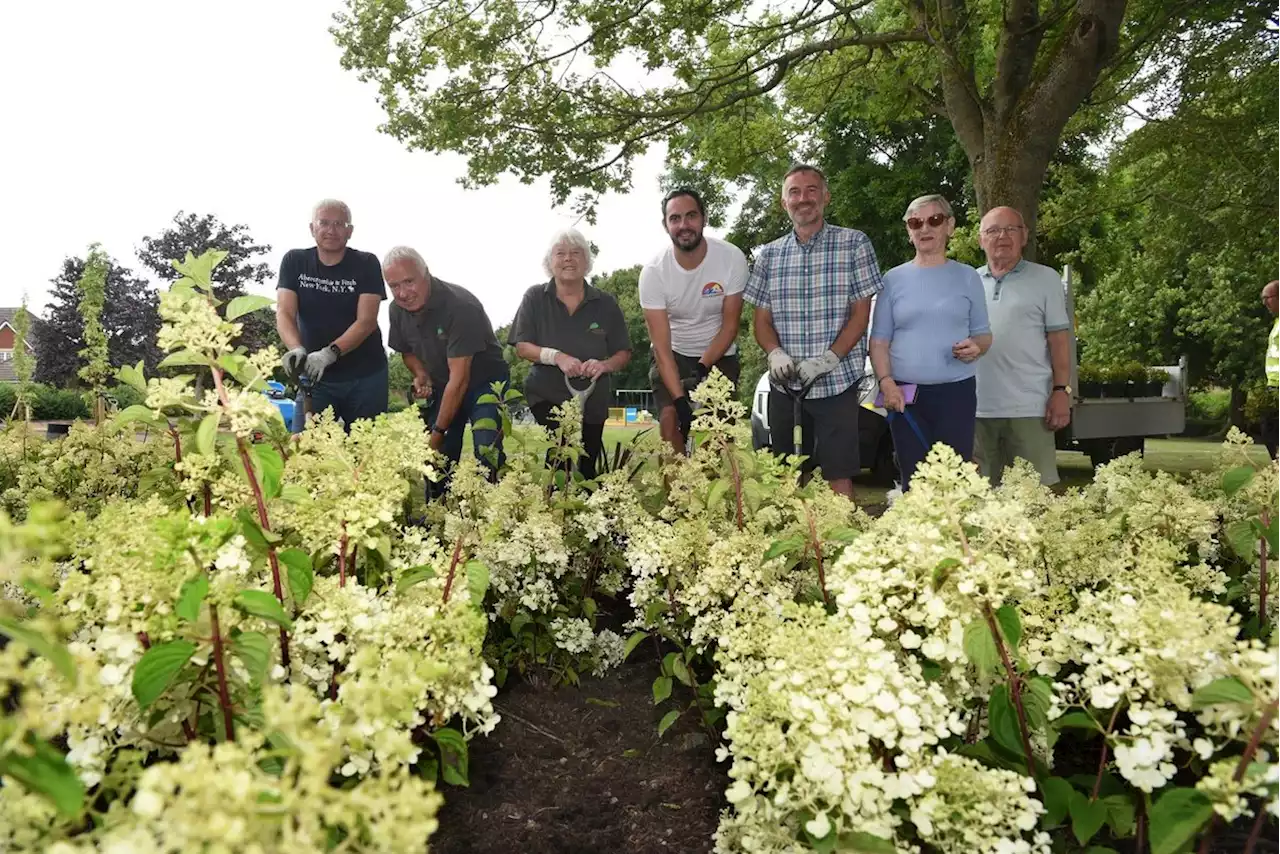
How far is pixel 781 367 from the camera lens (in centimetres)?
410

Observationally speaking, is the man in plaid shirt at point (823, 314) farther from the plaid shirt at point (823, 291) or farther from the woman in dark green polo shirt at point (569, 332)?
the woman in dark green polo shirt at point (569, 332)

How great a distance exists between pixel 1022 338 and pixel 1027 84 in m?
4.27

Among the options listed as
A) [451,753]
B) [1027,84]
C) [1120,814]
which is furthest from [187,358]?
[1027,84]

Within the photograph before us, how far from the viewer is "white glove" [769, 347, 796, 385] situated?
13.5 ft

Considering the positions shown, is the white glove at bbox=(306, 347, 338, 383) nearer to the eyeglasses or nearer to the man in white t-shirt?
the man in white t-shirt

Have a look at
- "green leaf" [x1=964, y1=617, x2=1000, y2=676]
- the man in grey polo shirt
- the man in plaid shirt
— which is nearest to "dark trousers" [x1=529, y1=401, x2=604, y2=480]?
the man in plaid shirt

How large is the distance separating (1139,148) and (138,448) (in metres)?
12.1

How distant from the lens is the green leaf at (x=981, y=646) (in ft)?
4.83

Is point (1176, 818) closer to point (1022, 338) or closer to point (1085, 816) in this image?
point (1085, 816)

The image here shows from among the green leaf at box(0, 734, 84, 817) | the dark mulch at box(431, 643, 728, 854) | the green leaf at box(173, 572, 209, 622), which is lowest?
the dark mulch at box(431, 643, 728, 854)

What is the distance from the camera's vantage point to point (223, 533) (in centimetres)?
144

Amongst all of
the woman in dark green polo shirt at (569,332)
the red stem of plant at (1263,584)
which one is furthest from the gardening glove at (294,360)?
the red stem of plant at (1263,584)

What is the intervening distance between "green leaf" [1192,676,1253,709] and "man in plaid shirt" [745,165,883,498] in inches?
115

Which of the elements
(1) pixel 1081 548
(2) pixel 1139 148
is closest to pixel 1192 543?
(1) pixel 1081 548
